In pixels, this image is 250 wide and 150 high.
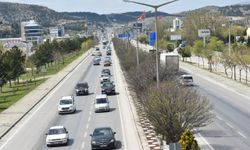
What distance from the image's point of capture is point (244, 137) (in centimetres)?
3322

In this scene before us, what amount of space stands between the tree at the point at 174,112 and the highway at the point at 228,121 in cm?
298

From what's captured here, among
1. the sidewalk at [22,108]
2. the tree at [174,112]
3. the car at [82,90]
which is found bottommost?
the sidewalk at [22,108]

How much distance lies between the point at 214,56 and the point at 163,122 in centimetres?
6619

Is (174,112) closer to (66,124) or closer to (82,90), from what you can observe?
(66,124)

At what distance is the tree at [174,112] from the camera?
28250 mm

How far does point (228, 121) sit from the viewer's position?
40.0m

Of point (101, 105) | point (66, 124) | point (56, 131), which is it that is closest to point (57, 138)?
point (56, 131)

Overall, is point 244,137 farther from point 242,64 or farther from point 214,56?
point 214,56

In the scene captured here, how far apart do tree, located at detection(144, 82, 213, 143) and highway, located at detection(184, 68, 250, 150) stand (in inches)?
117

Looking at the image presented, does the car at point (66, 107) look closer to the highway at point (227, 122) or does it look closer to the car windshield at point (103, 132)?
the highway at point (227, 122)

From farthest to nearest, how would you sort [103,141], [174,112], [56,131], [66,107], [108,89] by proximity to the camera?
[108,89] < [66,107] < [56,131] < [103,141] < [174,112]

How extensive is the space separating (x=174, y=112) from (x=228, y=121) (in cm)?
1269

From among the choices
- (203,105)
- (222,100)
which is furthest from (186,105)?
(222,100)

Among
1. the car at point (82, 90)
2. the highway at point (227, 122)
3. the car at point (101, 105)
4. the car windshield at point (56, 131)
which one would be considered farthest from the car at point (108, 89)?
the car windshield at point (56, 131)
